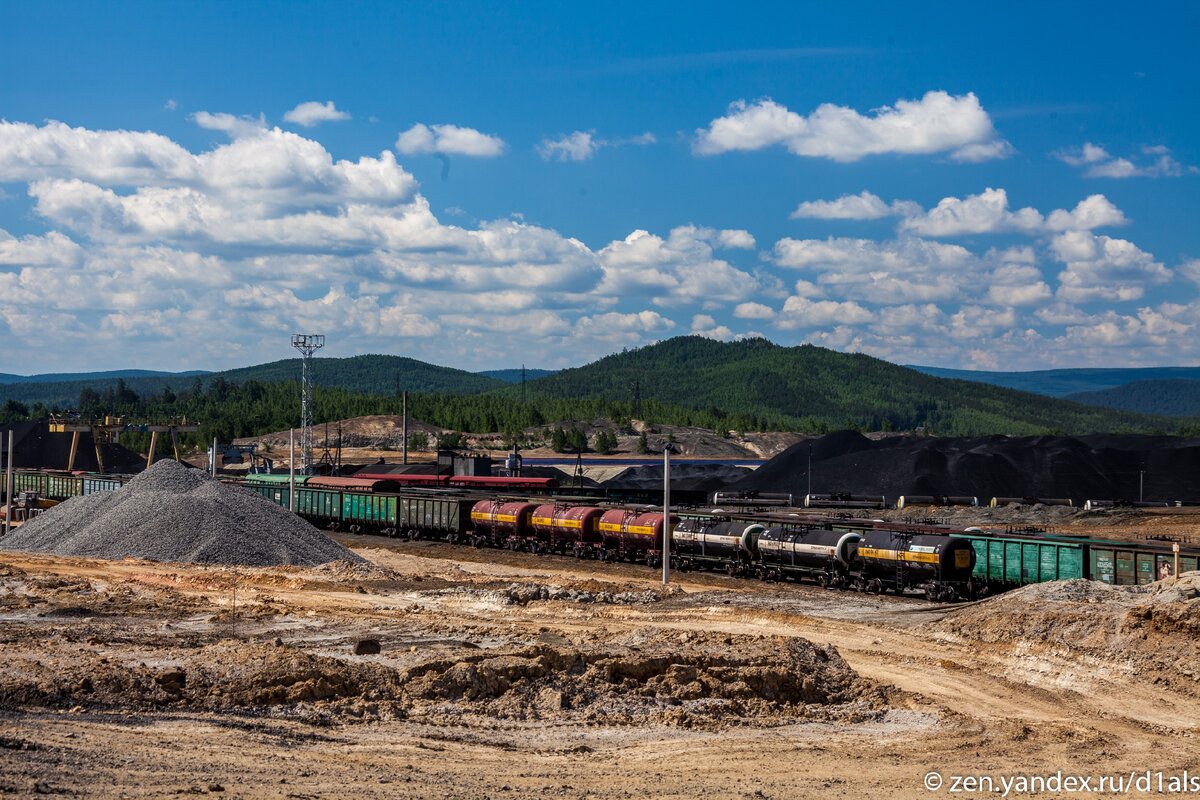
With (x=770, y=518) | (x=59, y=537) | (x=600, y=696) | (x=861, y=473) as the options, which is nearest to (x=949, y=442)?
(x=861, y=473)

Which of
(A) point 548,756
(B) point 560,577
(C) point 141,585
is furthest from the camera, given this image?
(B) point 560,577

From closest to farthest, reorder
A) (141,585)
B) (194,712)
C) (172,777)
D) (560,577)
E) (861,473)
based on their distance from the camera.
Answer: (172,777) < (194,712) < (141,585) < (560,577) < (861,473)

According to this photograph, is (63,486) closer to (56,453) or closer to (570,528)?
(570,528)

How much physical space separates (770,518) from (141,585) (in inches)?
1097

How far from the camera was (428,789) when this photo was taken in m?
17.3

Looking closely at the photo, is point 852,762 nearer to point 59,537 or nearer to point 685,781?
point 685,781

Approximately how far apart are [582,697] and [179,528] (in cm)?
3838

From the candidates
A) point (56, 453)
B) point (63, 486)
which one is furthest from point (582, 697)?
point (56, 453)

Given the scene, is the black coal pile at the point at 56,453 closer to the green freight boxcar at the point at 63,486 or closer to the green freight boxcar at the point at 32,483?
the green freight boxcar at the point at 32,483

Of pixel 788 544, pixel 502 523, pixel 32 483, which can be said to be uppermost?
pixel 32 483

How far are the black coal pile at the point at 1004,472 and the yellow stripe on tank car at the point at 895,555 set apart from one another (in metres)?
57.9

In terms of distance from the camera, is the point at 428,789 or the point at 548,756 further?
the point at 548,756

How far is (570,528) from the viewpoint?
6059cm

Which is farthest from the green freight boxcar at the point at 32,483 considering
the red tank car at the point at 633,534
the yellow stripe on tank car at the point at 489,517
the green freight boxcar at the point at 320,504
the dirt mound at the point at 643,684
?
the dirt mound at the point at 643,684
